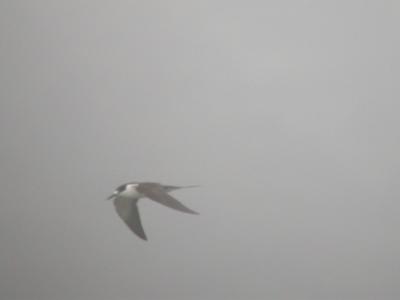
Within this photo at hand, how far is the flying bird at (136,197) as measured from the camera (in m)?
1.30

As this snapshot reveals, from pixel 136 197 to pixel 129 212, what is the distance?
0.08 metres

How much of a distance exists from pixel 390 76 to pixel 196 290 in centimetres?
102

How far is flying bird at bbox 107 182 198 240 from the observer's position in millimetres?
1305

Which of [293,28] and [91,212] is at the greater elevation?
[293,28]

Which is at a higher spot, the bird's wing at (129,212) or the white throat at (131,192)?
the white throat at (131,192)

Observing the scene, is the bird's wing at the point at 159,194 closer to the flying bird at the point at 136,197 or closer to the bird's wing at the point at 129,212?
the flying bird at the point at 136,197

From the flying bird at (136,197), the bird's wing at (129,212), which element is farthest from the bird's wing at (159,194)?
the bird's wing at (129,212)

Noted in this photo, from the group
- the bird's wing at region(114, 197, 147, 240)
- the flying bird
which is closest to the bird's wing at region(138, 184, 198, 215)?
the flying bird

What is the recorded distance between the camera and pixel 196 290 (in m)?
2.00

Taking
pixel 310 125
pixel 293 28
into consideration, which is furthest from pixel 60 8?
pixel 310 125

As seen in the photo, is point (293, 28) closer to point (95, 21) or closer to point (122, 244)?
point (95, 21)

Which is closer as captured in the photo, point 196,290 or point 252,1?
point 252,1

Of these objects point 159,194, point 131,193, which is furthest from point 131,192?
point 159,194

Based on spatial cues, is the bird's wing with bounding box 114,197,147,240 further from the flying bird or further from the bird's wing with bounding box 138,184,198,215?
the bird's wing with bounding box 138,184,198,215
